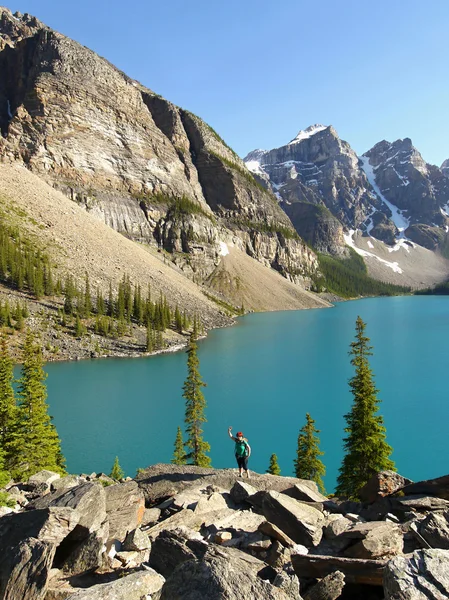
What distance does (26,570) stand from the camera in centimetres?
660

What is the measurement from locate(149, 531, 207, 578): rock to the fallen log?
1.88 m

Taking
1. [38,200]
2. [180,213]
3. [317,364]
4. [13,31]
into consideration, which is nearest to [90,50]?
[13,31]

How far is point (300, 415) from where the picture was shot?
129 feet

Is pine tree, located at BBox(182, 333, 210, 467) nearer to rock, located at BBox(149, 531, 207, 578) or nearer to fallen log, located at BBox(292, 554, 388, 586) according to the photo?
rock, located at BBox(149, 531, 207, 578)

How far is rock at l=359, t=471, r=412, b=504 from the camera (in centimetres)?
1200

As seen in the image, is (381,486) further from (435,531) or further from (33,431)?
(33,431)

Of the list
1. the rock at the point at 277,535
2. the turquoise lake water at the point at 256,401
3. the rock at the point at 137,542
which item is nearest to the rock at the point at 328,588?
the rock at the point at 277,535

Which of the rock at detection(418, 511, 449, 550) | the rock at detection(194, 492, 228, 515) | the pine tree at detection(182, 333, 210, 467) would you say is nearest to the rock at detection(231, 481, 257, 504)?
the rock at detection(194, 492, 228, 515)

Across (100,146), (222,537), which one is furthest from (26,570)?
(100,146)

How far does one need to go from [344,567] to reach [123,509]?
6539 millimetres

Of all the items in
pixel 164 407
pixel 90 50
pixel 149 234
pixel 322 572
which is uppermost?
pixel 90 50

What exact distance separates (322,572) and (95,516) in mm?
5509

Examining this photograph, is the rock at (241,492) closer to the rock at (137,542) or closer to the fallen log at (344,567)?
the rock at (137,542)

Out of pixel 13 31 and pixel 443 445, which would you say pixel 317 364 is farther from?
pixel 13 31
